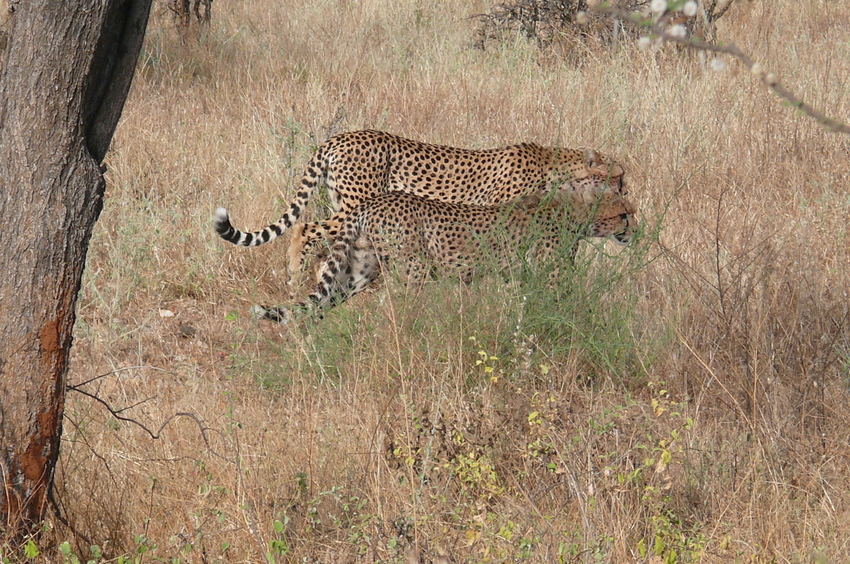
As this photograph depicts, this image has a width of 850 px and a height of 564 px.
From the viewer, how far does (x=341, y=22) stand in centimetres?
985

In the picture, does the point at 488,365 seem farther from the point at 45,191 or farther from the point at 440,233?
the point at 45,191

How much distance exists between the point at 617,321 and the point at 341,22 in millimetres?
6339

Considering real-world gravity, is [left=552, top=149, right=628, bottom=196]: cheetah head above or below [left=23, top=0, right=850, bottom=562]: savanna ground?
above

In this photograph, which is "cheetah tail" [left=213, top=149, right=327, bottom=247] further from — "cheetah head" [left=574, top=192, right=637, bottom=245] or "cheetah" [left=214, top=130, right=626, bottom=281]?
"cheetah head" [left=574, top=192, right=637, bottom=245]


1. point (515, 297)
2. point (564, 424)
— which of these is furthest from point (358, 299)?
point (564, 424)

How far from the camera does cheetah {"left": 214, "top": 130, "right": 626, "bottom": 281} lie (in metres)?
5.75

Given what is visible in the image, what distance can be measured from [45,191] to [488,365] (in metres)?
1.79

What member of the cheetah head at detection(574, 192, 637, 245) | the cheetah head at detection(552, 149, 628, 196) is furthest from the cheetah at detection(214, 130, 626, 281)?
the cheetah head at detection(574, 192, 637, 245)

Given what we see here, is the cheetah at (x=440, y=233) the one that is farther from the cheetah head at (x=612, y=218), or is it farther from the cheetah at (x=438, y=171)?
the cheetah at (x=438, y=171)

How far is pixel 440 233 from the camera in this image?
507 cm

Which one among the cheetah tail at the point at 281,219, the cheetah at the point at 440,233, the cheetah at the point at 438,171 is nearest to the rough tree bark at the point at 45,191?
the cheetah tail at the point at 281,219

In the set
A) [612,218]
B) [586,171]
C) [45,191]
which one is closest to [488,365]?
[612,218]

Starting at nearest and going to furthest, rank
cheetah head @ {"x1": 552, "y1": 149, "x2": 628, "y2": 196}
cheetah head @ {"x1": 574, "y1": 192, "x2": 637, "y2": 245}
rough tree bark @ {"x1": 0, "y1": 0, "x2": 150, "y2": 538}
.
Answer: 1. rough tree bark @ {"x1": 0, "y1": 0, "x2": 150, "y2": 538}
2. cheetah head @ {"x1": 574, "y1": 192, "x2": 637, "y2": 245}
3. cheetah head @ {"x1": 552, "y1": 149, "x2": 628, "y2": 196}

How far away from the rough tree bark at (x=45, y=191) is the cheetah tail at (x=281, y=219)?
2.08 m
